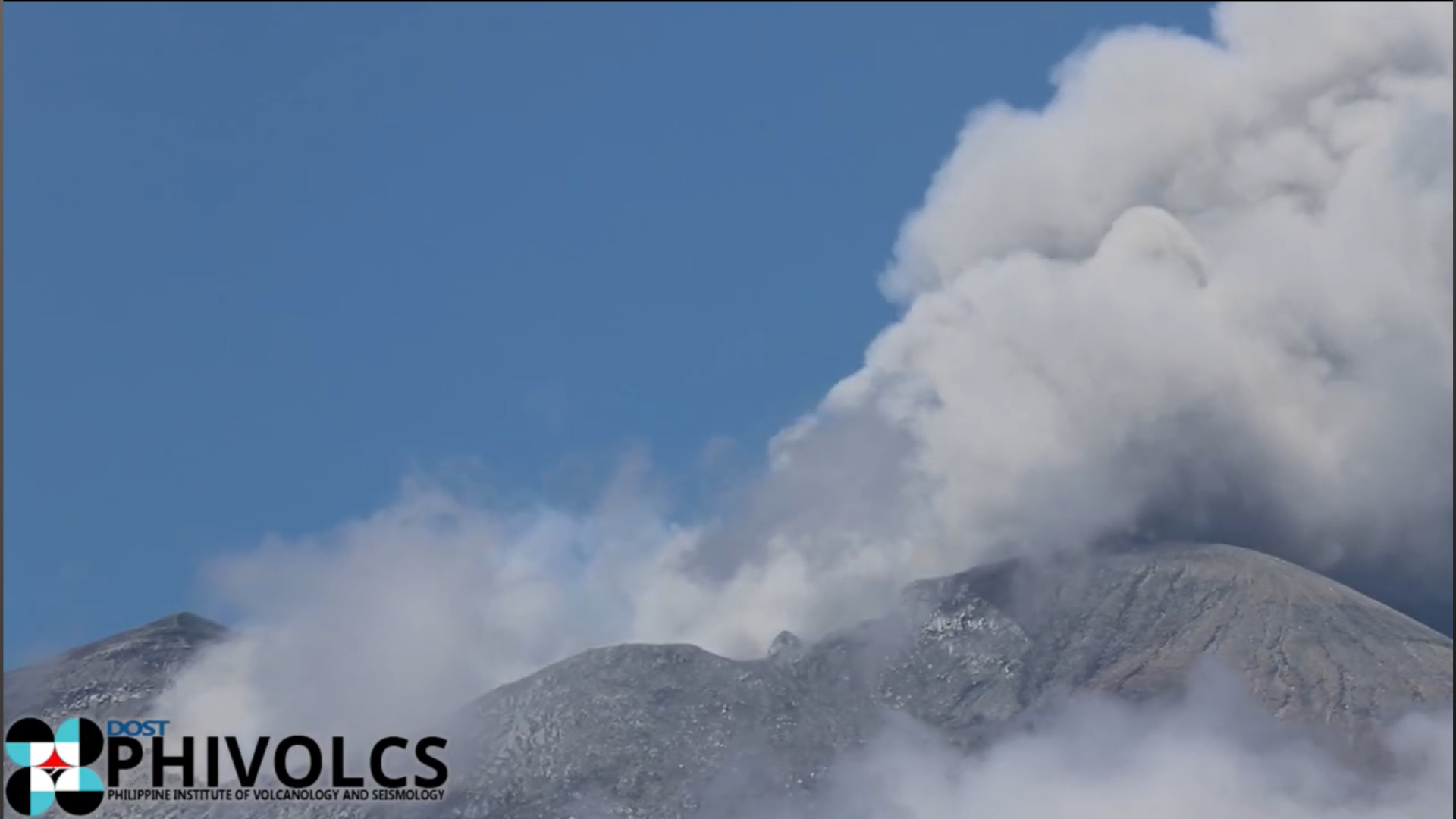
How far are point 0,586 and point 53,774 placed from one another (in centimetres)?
3393

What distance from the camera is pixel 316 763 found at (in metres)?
180

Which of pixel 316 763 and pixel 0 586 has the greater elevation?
pixel 0 586

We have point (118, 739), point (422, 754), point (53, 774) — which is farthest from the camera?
point (53, 774)

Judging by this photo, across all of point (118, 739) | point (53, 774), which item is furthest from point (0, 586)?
point (53, 774)

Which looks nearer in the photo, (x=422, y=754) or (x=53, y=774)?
(x=422, y=754)

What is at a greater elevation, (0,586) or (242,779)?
(0,586)

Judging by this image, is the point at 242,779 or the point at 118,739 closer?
the point at 242,779

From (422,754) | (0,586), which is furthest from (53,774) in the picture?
(422,754)

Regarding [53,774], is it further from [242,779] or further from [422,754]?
[422,754]

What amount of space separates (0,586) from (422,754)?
41.4 m

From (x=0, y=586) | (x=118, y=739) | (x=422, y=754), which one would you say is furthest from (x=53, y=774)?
(x=422, y=754)

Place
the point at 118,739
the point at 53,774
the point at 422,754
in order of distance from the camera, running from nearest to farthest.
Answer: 1. the point at 422,754
2. the point at 118,739
3. the point at 53,774

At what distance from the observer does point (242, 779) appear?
173 m

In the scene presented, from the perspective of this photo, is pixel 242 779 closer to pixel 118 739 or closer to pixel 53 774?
pixel 118 739
